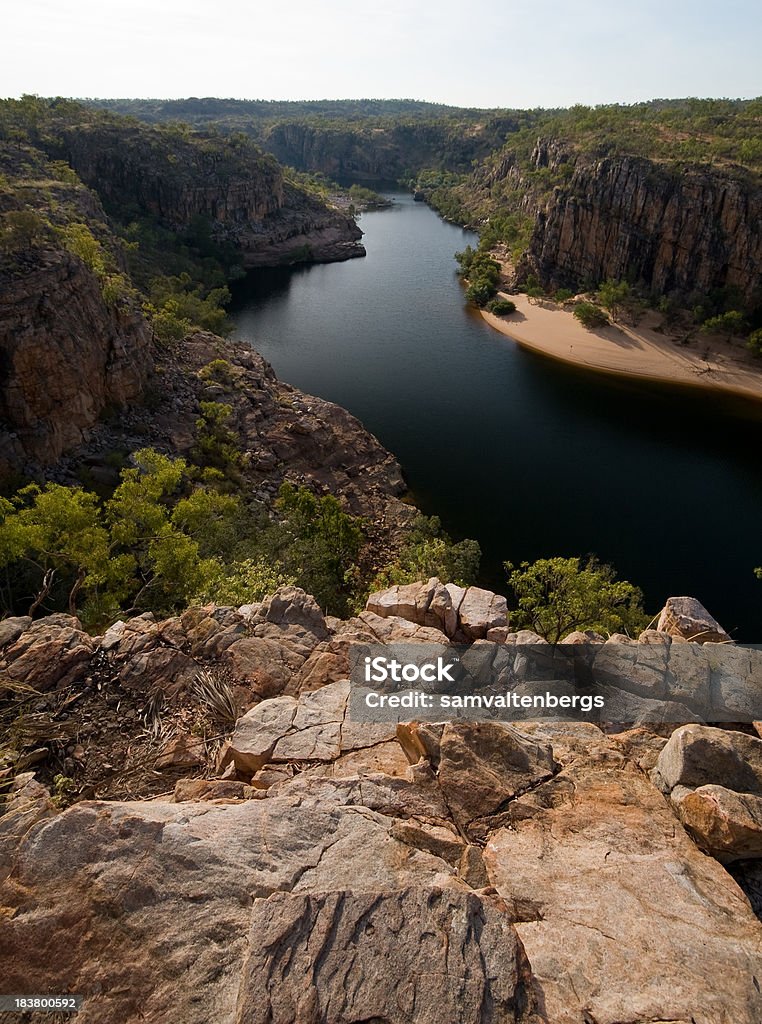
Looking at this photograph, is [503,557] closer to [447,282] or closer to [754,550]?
[754,550]

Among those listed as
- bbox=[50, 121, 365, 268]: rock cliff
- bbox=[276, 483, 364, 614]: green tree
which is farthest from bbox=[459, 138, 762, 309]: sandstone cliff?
bbox=[276, 483, 364, 614]: green tree

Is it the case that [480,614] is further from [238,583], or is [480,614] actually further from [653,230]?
[653,230]

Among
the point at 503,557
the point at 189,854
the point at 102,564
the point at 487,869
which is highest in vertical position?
the point at 189,854

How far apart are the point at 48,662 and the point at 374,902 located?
9.63 m

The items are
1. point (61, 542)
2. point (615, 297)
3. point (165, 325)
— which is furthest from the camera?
point (615, 297)

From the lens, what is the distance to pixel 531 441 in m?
48.6

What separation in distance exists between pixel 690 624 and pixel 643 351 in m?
56.3

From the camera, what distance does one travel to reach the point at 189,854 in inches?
310

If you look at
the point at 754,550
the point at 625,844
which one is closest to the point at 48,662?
the point at 625,844

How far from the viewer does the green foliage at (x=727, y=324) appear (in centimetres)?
6579

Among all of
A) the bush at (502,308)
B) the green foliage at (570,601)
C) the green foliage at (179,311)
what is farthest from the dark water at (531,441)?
the green foliage at (570,601)

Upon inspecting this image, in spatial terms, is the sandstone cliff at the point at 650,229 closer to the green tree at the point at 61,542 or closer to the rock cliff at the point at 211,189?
the rock cliff at the point at 211,189

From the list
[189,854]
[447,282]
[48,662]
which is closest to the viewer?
[189,854]

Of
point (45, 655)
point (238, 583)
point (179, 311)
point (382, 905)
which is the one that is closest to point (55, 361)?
point (238, 583)
